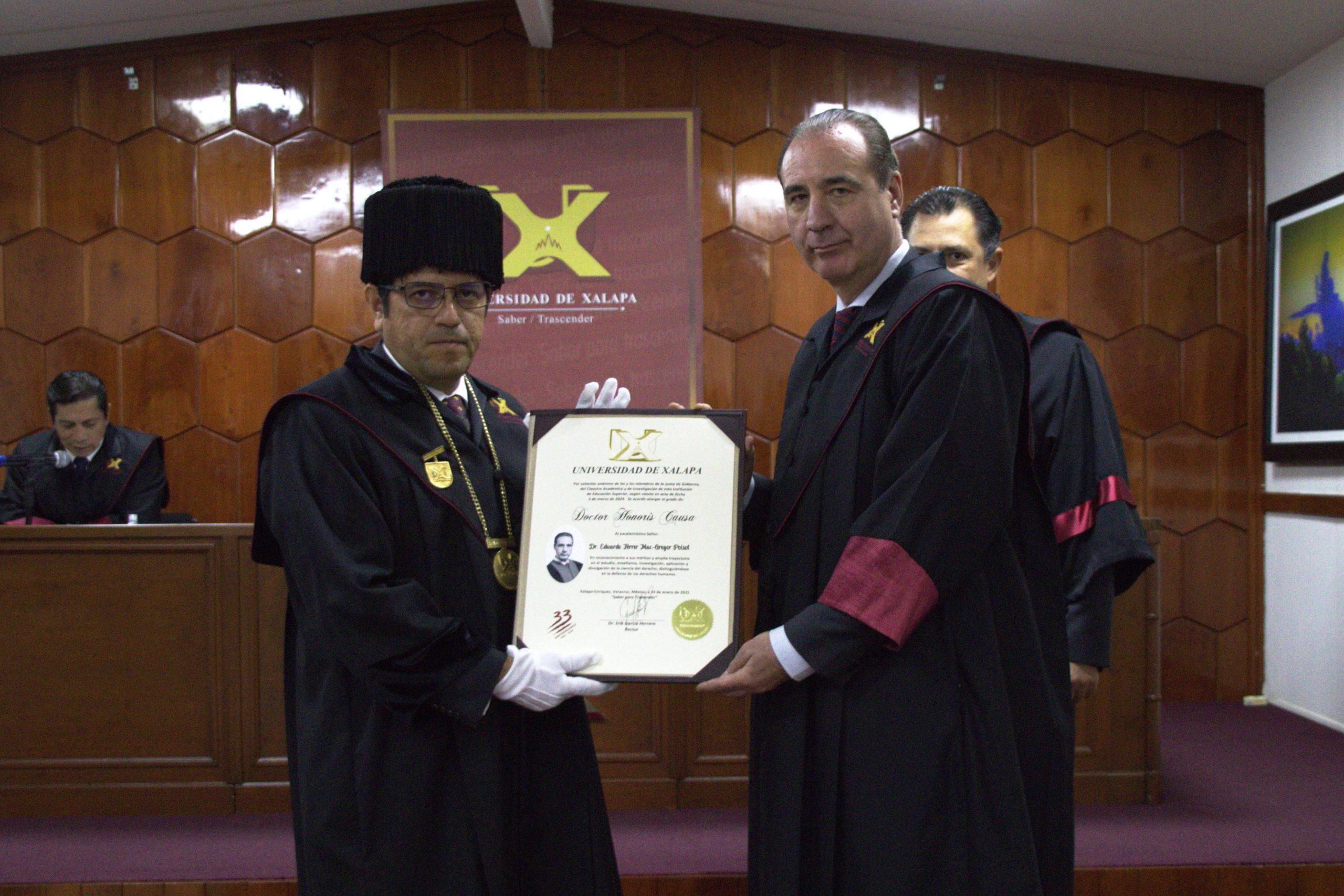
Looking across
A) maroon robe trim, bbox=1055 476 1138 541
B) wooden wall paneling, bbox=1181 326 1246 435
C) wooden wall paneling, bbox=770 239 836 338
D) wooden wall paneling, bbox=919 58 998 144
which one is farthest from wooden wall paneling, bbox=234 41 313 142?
wooden wall paneling, bbox=1181 326 1246 435

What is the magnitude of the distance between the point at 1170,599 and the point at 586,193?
139 inches

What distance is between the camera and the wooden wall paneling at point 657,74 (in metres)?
4.72

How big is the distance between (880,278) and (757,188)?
3.26m

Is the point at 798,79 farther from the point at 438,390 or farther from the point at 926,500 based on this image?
the point at 926,500

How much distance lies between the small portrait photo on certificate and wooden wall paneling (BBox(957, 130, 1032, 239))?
12.8 ft

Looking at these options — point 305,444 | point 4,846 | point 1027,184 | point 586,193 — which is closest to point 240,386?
point 586,193

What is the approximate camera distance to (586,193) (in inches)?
184

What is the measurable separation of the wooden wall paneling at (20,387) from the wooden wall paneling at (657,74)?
128 inches

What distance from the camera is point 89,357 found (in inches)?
189

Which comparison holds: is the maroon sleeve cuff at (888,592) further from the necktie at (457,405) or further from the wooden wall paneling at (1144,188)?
the wooden wall paneling at (1144,188)

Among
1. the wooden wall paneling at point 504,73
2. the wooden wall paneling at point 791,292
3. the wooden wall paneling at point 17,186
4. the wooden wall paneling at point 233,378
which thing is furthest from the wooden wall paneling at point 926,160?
the wooden wall paneling at point 17,186

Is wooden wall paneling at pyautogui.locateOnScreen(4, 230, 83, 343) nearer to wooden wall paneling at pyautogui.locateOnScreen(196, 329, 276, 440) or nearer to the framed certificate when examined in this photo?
wooden wall paneling at pyautogui.locateOnScreen(196, 329, 276, 440)

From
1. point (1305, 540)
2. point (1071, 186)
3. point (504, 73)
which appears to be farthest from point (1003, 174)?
point (504, 73)

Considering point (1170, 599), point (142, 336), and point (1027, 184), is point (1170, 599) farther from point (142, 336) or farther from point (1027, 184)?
point (142, 336)
